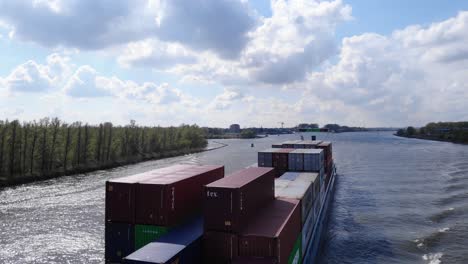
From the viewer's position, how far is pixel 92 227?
114 feet

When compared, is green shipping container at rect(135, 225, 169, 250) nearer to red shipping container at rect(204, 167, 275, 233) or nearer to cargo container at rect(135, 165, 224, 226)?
cargo container at rect(135, 165, 224, 226)

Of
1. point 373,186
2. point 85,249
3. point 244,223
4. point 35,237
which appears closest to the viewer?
point 244,223

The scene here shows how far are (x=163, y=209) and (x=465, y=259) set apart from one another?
25.6 m

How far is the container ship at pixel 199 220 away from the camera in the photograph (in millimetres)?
15914

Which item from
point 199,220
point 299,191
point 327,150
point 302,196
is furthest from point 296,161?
point 199,220

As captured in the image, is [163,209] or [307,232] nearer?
[163,209]

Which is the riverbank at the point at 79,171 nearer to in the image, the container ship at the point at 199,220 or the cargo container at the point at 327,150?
the container ship at the point at 199,220

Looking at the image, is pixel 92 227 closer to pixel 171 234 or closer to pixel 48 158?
pixel 171 234

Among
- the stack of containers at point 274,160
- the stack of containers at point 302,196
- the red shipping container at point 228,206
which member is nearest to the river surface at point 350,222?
the stack of containers at point 302,196

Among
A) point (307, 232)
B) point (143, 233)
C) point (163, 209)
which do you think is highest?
point (163, 209)

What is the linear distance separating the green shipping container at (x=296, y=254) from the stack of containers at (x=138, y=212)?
666 cm

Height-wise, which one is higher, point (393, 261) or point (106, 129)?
point (106, 129)

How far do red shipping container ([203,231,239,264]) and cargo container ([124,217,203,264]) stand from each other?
0.37m

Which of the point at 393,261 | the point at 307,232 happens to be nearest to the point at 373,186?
the point at 393,261
